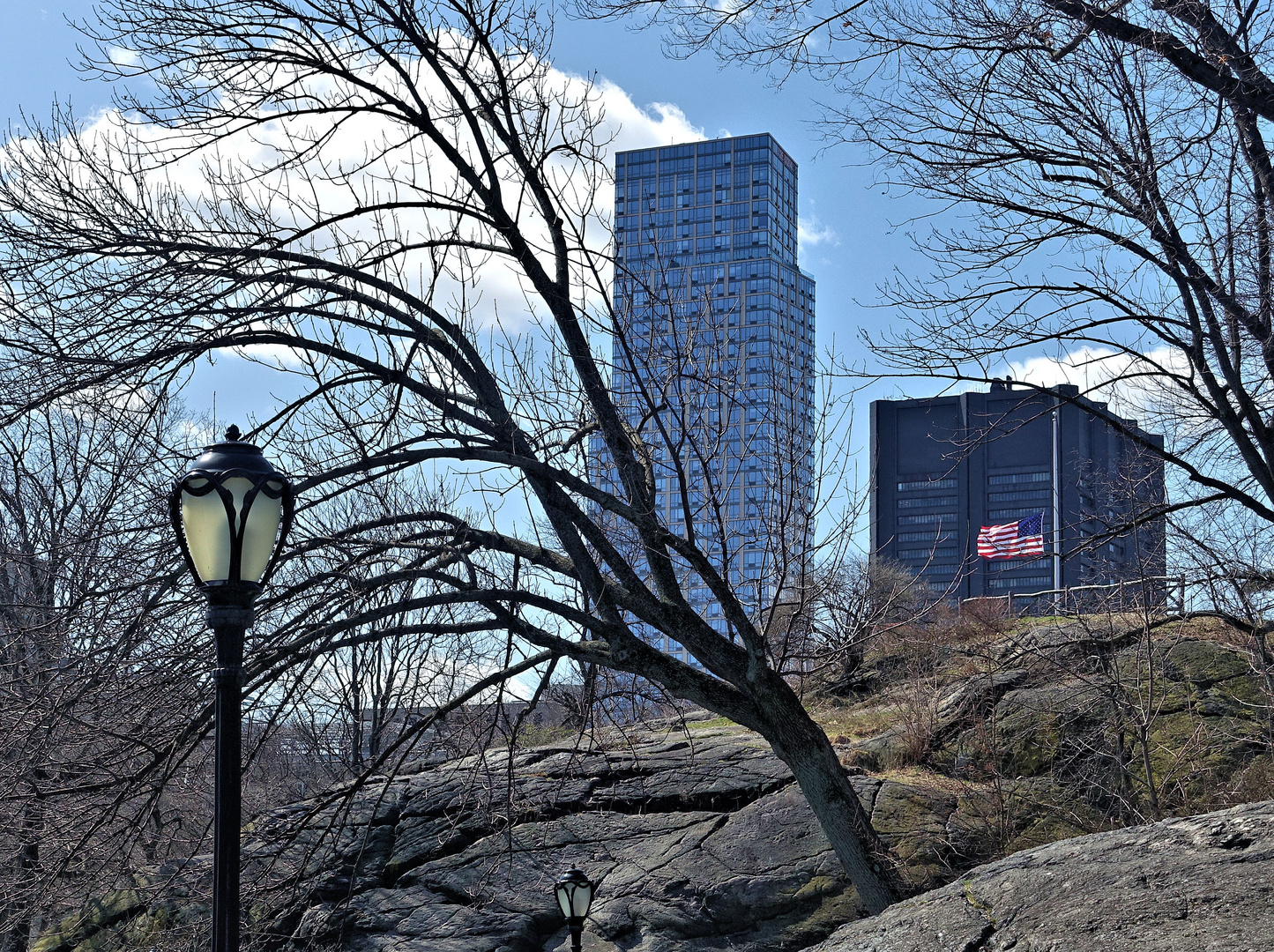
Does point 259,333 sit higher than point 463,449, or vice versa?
point 259,333

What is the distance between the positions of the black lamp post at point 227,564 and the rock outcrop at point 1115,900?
Result: 2609 millimetres

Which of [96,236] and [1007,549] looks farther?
[1007,549]

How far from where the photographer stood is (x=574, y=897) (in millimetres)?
10992

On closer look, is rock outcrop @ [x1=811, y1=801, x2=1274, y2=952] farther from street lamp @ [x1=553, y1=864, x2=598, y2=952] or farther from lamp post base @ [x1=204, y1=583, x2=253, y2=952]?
street lamp @ [x1=553, y1=864, x2=598, y2=952]

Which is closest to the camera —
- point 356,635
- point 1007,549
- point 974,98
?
point 356,635

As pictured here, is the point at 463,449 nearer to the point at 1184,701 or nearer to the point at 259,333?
the point at 259,333

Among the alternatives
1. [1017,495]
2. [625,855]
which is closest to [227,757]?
[625,855]

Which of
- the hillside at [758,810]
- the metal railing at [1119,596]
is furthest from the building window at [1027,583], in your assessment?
the metal railing at [1119,596]

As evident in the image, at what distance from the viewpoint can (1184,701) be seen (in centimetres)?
1300

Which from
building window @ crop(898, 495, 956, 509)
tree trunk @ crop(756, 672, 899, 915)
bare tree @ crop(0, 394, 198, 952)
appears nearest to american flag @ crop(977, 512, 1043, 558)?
tree trunk @ crop(756, 672, 899, 915)

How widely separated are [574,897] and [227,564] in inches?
289


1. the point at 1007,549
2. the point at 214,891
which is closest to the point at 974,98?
the point at 214,891

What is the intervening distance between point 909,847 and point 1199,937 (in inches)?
319

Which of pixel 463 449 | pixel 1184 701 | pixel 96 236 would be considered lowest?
pixel 1184 701
